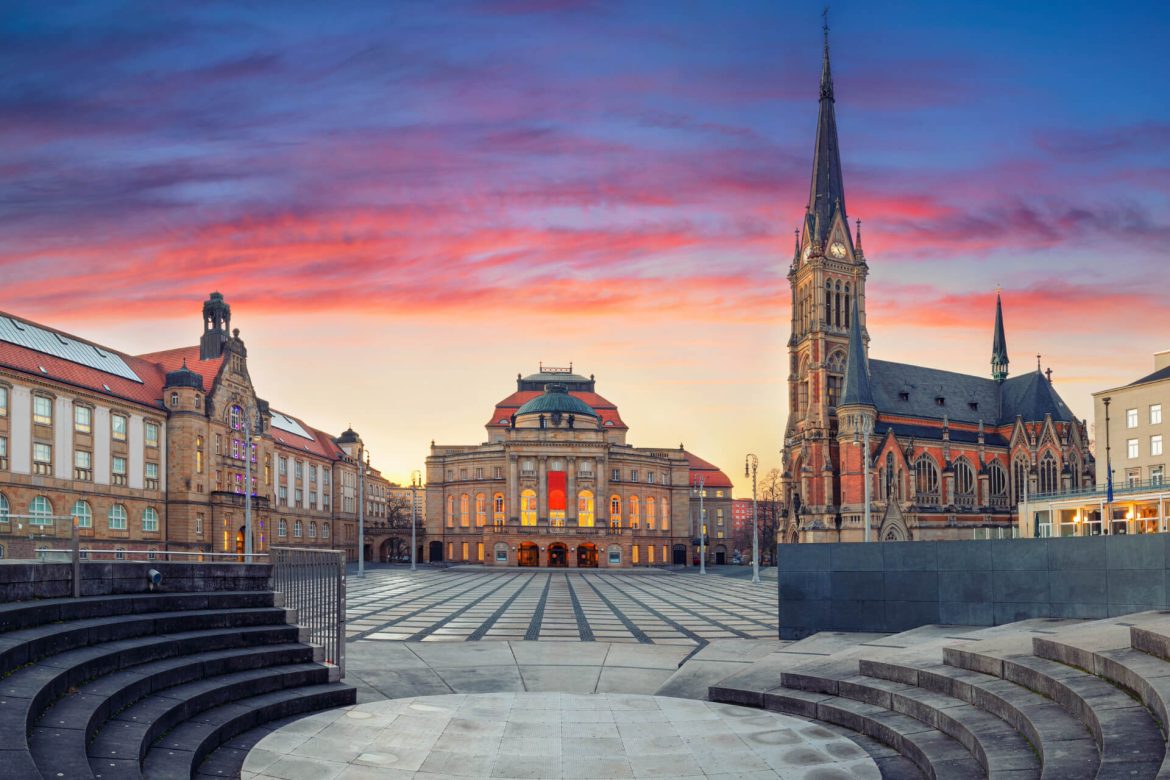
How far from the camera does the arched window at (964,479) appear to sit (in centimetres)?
10775

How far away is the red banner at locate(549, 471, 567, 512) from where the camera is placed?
10731 centimetres

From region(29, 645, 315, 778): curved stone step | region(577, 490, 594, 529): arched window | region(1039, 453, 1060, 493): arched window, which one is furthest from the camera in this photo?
region(1039, 453, 1060, 493): arched window

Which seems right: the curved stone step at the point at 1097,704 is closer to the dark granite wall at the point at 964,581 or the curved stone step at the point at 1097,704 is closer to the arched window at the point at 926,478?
the dark granite wall at the point at 964,581

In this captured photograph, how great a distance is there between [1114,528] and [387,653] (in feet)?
64.4

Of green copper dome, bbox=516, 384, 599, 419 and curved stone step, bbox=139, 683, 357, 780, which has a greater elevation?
green copper dome, bbox=516, 384, 599, 419

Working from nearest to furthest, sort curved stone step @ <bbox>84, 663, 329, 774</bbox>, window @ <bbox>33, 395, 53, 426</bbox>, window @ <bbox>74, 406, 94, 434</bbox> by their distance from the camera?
curved stone step @ <bbox>84, 663, 329, 774</bbox>, window @ <bbox>33, 395, 53, 426</bbox>, window @ <bbox>74, 406, 94, 434</bbox>

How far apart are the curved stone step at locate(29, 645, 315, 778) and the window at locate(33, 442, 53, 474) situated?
53.8m

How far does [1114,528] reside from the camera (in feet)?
81.3

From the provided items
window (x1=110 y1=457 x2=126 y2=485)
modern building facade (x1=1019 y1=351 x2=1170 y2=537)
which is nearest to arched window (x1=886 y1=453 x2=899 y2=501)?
modern building facade (x1=1019 y1=351 x2=1170 y2=537)

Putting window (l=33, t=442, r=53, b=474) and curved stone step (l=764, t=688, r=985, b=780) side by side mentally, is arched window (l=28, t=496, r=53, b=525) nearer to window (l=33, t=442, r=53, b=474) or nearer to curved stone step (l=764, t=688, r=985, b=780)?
window (l=33, t=442, r=53, b=474)

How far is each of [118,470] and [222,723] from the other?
209ft

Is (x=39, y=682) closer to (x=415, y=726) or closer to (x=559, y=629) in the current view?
(x=415, y=726)

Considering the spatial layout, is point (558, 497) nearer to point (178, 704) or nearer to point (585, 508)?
point (585, 508)

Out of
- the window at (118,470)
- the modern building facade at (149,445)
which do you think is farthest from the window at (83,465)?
the window at (118,470)
